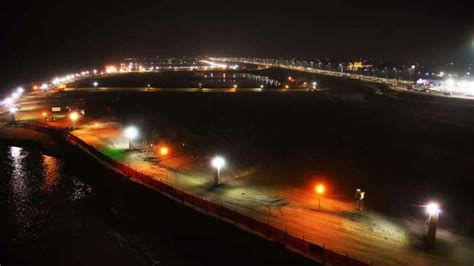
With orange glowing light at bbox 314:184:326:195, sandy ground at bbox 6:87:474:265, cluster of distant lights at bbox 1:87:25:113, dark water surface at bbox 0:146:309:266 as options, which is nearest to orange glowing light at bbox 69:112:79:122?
cluster of distant lights at bbox 1:87:25:113

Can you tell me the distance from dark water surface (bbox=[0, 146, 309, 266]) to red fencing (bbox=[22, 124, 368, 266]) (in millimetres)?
571

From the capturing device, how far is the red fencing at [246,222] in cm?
2245

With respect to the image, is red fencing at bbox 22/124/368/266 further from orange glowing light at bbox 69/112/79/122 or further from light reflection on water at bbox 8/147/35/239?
orange glowing light at bbox 69/112/79/122

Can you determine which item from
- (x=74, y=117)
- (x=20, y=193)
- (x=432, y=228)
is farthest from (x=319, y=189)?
(x=74, y=117)

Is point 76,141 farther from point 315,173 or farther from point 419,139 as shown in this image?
point 419,139

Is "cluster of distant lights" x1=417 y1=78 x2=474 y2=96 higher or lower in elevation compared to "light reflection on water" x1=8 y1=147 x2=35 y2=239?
higher

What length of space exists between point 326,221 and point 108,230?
1586cm

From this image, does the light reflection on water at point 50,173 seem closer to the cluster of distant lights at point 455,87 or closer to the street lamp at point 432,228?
the street lamp at point 432,228

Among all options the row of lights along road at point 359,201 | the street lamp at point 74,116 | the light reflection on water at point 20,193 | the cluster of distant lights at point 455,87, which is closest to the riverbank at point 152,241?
the light reflection on water at point 20,193

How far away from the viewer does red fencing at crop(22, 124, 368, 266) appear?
2245 cm

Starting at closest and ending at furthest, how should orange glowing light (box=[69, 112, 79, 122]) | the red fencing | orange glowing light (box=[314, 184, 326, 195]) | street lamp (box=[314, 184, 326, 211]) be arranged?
the red fencing
street lamp (box=[314, 184, 326, 211])
orange glowing light (box=[314, 184, 326, 195])
orange glowing light (box=[69, 112, 79, 122])

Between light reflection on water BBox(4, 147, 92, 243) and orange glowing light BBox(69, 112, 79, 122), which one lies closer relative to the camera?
light reflection on water BBox(4, 147, 92, 243)

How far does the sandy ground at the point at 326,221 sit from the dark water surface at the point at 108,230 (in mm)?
2253

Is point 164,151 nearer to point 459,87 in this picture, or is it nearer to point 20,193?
point 20,193
